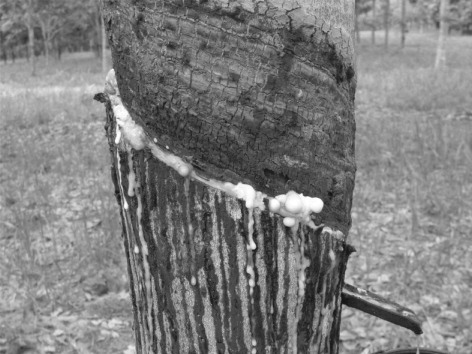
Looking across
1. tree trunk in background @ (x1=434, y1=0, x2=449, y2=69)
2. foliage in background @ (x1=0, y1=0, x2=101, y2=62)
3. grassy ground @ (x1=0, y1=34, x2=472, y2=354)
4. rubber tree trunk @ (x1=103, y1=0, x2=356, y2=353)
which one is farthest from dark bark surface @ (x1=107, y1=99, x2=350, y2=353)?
foliage in background @ (x1=0, y1=0, x2=101, y2=62)

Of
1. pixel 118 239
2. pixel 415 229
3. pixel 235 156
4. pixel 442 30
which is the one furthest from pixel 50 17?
pixel 235 156

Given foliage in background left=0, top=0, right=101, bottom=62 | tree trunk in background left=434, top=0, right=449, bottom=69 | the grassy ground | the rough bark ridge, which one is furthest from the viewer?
foliage in background left=0, top=0, right=101, bottom=62

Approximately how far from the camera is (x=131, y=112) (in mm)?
1111

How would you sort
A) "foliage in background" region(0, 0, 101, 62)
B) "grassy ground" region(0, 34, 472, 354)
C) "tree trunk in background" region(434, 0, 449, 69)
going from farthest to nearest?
"foliage in background" region(0, 0, 101, 62) → "tree trunk in background" region(434, 0, 449, 69) → "grassy ground" region(0, 34, 472, 354)

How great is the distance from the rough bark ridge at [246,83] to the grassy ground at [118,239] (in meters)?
2.21

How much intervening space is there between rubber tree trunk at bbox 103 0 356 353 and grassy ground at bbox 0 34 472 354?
205cm

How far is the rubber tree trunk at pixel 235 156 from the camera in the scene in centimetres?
99

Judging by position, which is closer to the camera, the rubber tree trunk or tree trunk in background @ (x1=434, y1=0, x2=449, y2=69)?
the rubber tree trunk

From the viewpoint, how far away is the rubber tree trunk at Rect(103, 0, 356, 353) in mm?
988

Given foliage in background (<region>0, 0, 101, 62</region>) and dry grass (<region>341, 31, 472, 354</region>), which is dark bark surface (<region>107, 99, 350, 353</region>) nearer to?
dry grass (<region>341, 31, 472, 354</region>)

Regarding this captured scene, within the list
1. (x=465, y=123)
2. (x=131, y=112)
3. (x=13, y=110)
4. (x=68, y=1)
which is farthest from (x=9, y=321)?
(x=68, y=1)

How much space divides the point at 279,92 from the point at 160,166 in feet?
0.94

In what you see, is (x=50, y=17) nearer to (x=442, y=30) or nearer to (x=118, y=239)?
(x=442, y=30)

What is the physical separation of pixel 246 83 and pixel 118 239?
3202 millimetres
